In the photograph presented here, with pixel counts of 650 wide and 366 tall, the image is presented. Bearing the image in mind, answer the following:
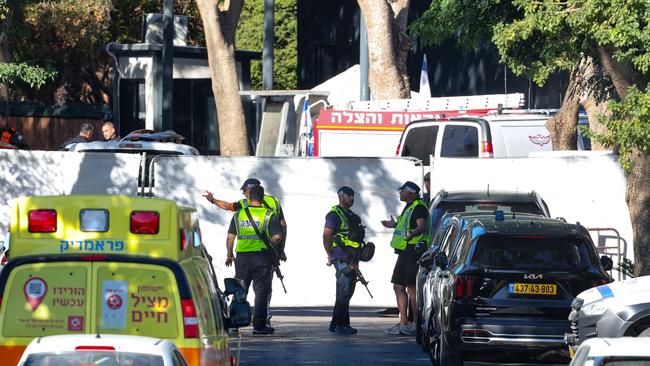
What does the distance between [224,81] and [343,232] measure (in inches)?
509

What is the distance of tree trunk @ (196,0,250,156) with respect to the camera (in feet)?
97.6

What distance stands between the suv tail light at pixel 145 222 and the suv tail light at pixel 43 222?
17.9 inches

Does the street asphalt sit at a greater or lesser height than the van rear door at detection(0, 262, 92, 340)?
lesser

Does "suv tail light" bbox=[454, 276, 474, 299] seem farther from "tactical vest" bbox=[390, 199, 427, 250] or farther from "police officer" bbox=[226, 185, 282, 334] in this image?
"police officer" bbox=[226, 185, 282, 334]

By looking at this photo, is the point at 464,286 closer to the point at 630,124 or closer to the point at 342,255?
the point at 630,124

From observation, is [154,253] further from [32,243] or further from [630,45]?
[630,45]

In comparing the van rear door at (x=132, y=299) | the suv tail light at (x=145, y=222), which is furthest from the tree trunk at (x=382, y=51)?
the van rear door at (x=132, y=299)

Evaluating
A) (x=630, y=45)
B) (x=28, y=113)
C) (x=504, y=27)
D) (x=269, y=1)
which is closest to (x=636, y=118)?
(x=630, y=45)

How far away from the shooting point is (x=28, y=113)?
3884cm

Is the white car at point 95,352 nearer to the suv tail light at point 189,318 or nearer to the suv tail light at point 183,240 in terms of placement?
the suv tail light at point 189,318

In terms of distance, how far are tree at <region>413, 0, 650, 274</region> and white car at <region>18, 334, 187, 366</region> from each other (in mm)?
8738

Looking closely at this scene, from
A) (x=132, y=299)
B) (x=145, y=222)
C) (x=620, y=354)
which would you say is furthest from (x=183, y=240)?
Answer: (x=620, y=354)

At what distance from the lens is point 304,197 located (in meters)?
19.2

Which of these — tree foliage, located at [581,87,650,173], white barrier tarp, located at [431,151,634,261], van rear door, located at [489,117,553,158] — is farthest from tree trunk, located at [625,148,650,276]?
van rear door, located at [489,117,553,158]
